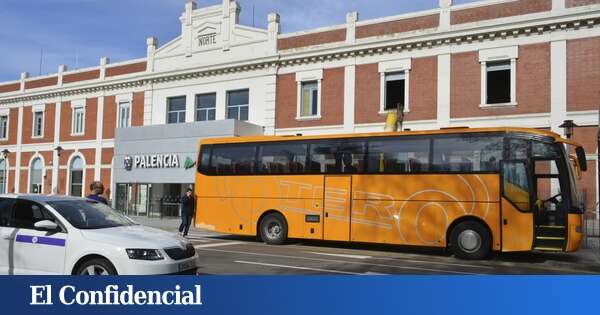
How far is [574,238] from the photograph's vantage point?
13.3m

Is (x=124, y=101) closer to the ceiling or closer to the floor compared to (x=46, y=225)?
closer to the ceiling

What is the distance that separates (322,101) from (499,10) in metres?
9.11

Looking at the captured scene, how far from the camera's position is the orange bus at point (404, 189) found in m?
13.7

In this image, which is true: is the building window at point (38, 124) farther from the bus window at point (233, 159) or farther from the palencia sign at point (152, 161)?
the bus window at point (233, 159)

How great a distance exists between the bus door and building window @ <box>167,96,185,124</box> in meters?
17.2

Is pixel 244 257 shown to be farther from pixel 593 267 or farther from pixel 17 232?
pixel 593 267

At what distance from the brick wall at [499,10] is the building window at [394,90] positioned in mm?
3349

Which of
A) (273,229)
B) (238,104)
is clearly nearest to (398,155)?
(273,229)

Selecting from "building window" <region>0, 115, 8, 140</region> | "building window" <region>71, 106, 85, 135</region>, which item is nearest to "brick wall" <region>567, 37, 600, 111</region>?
"building window" <region>71, 106, 85, 135</region>

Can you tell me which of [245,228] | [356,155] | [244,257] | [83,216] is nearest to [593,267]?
[356,155]

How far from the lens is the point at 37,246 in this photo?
7.50 meters

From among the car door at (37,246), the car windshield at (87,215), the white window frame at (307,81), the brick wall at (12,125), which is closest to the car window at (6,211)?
the car door at (37,246)

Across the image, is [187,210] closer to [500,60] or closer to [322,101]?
[322,101]

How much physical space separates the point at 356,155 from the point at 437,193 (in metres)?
2.67
